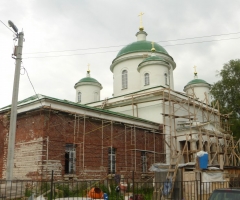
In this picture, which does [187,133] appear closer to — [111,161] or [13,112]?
[111,161]

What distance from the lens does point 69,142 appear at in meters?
16.1

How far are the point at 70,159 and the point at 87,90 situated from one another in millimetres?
14463

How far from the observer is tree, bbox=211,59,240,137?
85.5 feet

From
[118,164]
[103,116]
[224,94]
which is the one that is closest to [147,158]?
[118,164]

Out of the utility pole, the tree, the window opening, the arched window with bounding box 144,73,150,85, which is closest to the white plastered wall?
the arched window with bounding box 144,73,150,85

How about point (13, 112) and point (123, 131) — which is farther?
point (123, 131)

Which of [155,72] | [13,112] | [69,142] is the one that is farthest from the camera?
[155,72]

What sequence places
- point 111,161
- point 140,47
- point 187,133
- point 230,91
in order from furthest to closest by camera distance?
point 140,47 < point 230,91 < point 187,133 < point 111,161

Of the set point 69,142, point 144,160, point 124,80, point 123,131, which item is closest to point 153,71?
point 124,80

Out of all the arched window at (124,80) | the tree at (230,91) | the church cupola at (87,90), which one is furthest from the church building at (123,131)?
the church cupola at (87,90)

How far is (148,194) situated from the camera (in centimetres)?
1430

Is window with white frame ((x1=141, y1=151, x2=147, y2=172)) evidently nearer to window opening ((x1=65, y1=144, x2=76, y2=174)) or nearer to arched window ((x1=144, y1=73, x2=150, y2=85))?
window opening ((x1=65, y1=144, x2=76, y2=174))

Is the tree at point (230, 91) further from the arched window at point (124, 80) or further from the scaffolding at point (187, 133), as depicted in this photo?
the arched window at point (124, 80)

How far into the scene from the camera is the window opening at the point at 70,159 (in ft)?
52.7
